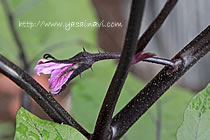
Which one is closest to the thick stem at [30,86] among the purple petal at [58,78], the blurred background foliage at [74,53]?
the purple petal at [58,78]

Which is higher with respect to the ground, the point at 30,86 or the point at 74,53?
the point at 74,53

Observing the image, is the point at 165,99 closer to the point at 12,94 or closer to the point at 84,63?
the point at 84,63

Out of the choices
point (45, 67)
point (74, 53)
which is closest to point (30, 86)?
point (45, 67)

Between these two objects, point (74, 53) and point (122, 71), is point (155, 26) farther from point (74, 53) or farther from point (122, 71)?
point (74, 53)

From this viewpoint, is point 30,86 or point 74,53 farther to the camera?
point 74,53

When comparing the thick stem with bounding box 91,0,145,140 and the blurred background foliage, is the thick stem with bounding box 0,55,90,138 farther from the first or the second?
the blurred background foliage

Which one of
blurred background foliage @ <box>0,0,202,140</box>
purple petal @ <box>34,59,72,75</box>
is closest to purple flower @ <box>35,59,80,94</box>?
purple petal @ <box>34,59,72,75</box>

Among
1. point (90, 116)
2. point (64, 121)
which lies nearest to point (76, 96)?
point (90, 116)

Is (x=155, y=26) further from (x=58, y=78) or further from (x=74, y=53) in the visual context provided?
(x=74, y=53)
